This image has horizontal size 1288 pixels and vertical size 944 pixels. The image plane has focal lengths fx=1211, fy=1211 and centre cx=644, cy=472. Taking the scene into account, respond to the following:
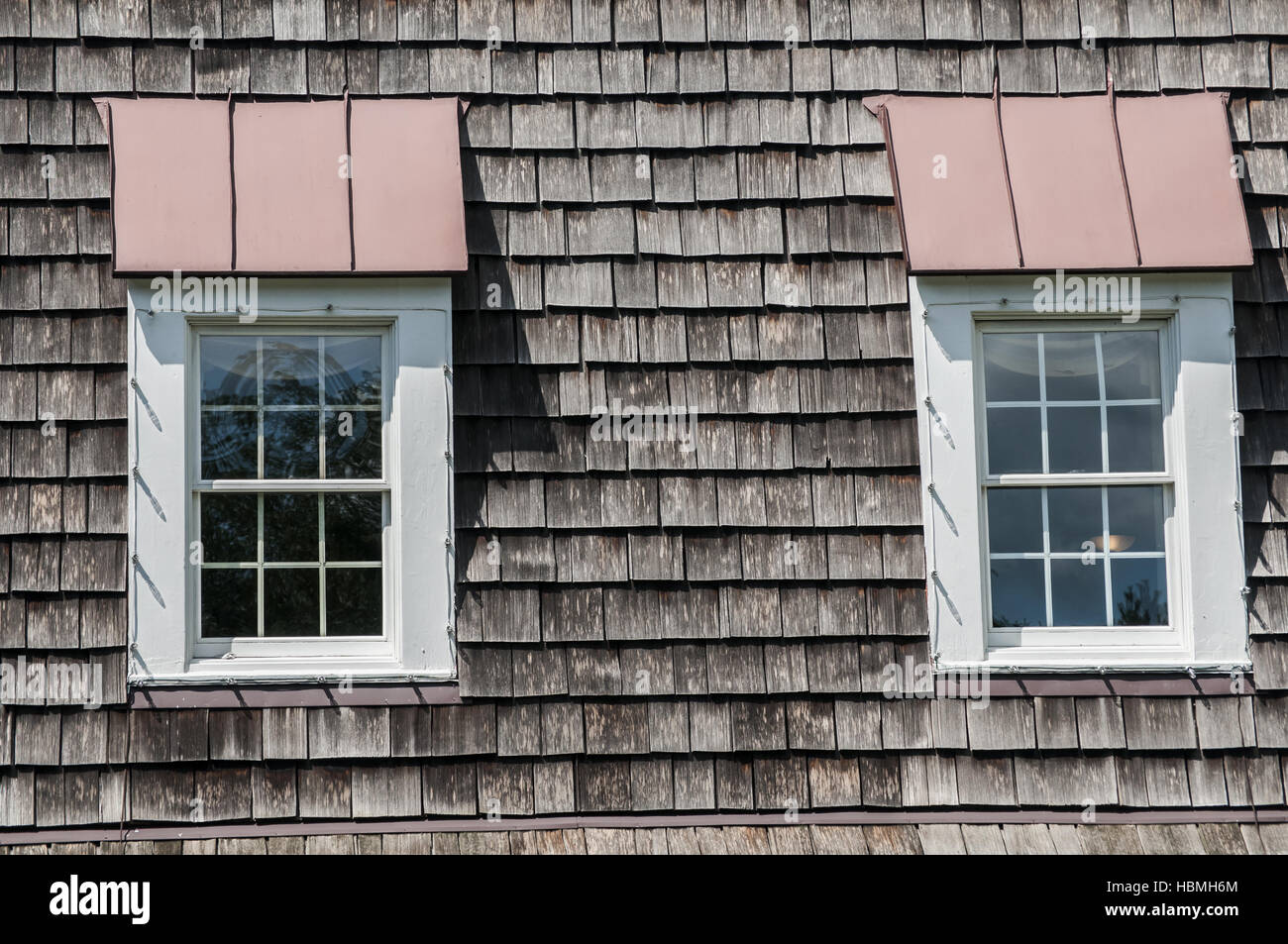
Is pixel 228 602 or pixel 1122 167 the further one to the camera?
pixel 1122 167

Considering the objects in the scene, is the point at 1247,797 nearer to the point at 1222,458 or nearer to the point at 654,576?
the point at 1222,458

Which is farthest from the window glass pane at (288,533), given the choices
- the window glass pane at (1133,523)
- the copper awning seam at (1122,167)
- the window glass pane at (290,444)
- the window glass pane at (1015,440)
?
the copper awning seam at (1122,167)

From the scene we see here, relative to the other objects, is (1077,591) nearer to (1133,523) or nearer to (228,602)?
(1133,523)

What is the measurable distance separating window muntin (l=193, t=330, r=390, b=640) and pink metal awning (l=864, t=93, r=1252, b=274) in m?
2.04

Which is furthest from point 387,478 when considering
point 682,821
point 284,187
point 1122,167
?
point 1122,167

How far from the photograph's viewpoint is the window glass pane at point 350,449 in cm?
428

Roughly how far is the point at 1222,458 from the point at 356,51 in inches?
135

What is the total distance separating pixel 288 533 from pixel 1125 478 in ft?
9.74

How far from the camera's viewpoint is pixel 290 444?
168 inches

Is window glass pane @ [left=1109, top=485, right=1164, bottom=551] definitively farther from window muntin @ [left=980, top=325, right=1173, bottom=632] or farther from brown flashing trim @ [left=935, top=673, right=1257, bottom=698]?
brown flashing trim @ [left=935, top=673, right=1257, bottom=698]

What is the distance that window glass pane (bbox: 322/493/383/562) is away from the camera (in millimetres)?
4254

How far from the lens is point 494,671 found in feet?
13.7

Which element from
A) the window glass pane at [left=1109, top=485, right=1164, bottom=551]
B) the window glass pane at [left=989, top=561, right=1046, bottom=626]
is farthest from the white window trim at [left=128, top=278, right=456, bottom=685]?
the window glass pane at [left=1109, top=485, right=1164, bottom=551]

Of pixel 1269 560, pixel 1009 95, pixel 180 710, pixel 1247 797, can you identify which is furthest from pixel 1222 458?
pixel 180 710
